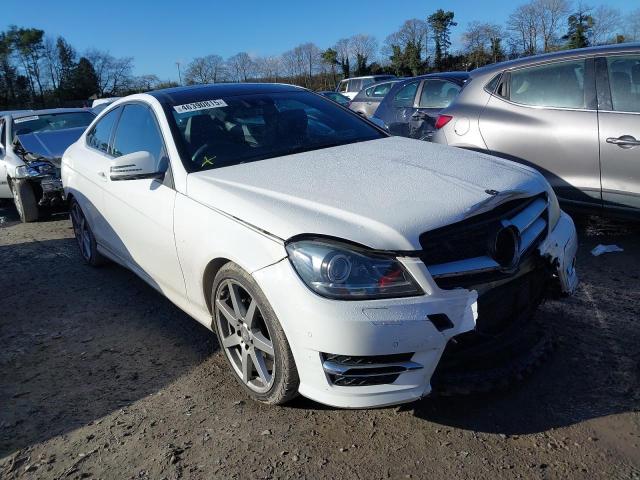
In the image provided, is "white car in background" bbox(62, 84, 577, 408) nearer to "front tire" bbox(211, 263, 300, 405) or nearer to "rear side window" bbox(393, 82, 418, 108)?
"front tire" bbox(211, 263, 300, 405)

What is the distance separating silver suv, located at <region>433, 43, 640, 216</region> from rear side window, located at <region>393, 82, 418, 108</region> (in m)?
3.39

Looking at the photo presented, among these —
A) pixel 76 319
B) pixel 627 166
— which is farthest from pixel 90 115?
pixel 627 166

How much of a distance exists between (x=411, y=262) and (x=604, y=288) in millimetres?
2322

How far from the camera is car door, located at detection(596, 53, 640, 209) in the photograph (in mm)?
4246

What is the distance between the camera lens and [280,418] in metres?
2.71

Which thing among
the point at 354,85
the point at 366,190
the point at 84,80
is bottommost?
the point at 366,190

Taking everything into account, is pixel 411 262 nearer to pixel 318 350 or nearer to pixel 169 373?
pixel 318 350

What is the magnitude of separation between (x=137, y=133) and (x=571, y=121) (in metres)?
3.47

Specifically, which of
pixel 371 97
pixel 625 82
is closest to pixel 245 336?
pixel 625 82

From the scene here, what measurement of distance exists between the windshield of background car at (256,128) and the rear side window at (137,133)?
0.20 metres

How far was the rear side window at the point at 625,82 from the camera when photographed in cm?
434

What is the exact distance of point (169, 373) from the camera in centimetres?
325

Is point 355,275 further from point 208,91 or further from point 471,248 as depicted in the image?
point 208,91

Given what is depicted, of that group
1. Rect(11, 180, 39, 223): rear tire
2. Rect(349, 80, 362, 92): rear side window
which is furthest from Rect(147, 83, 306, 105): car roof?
Rect(349, 80, 362, 92): rear side window
